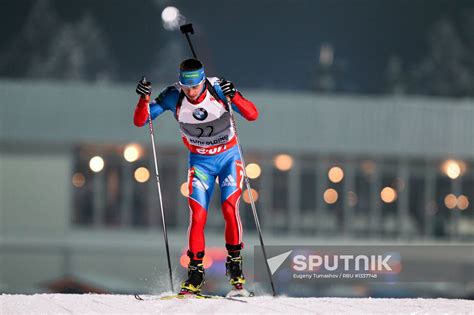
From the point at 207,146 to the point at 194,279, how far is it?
1.34 meters

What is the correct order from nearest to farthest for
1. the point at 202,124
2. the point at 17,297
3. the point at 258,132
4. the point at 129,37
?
the point at 202,124 → the point at 17,297 → the point at 258,132 → the point at 129,37

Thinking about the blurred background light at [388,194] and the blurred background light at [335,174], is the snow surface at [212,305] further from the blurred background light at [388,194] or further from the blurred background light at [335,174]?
the blurred background light at [388,194]

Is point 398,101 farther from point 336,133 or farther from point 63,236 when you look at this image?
point 63,236

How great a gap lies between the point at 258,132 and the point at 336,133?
3385 millimetres

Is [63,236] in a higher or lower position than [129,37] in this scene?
lower

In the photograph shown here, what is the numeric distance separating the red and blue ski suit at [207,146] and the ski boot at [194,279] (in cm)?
9

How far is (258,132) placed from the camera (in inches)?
1335

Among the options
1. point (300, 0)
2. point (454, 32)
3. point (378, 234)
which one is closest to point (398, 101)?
point (378, 234)

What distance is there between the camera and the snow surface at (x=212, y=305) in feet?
29.2

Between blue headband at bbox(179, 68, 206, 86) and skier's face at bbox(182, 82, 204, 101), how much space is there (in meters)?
0.04

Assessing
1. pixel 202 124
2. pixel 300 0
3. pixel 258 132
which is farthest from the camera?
pixel 300 0

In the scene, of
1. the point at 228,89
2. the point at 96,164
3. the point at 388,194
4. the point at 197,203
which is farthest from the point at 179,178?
the point at 228,89

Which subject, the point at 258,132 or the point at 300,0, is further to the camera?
the point at 300,0

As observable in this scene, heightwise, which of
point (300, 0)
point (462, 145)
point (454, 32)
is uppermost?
point (300, 0)
